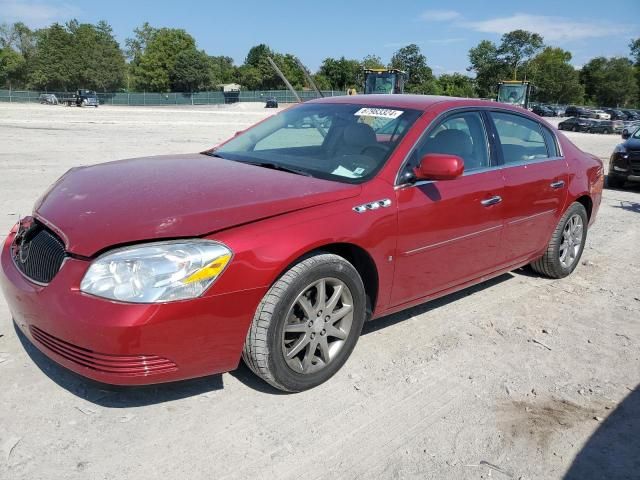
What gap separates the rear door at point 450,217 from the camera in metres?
3.40

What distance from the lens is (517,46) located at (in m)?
106

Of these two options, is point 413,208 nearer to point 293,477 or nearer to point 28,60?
point 293,477

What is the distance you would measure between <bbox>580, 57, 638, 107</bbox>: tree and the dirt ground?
111 metres

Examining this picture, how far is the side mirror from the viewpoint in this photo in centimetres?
326

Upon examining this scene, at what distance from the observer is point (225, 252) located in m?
2.55

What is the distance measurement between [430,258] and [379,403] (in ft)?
3.43

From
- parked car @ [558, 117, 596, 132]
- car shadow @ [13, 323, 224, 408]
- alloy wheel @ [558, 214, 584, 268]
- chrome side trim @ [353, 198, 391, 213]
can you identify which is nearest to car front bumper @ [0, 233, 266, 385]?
car shadow @ [13, 323, 224, 408]

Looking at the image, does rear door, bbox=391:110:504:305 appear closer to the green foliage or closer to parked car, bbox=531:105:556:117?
parked car, bbox=531:105:556:117

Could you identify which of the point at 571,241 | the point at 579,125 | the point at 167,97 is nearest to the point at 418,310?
the point at 571,241

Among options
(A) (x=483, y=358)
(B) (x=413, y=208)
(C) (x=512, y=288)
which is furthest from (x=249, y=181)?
(C) (x=512, y=288)

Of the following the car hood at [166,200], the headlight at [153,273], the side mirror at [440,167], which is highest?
the side mirror at [440,167]

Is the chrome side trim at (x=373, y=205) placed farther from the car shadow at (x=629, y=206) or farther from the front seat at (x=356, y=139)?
the car shadow at (x=629, y=206)

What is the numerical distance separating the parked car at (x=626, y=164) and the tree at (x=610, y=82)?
331 feet

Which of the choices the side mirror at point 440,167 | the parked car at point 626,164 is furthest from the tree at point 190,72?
the side mirror at point 440,167
